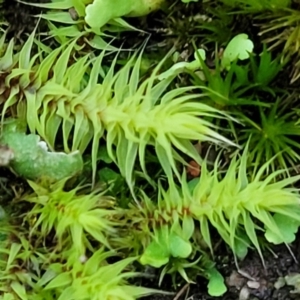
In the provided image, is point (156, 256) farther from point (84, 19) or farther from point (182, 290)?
point (84, 19)

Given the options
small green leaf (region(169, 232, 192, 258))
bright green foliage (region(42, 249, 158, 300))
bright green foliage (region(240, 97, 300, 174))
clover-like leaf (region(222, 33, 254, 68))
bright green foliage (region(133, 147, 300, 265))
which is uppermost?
clover-like leaf (region(222, 33, 254, 68))

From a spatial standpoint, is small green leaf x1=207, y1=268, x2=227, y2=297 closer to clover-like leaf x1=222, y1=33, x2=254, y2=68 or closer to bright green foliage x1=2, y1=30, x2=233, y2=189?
bright green foliage x1=2, y1=30, x2=233, y2=189

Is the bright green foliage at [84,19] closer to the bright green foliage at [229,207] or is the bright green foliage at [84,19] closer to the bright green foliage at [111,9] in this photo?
the bright green foliage at [111,9]

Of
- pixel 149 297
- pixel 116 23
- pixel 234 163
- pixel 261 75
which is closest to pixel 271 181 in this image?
pixel 234 163

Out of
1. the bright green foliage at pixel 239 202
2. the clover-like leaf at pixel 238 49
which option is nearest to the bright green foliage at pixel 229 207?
the bright green foliage at pixel 239 202

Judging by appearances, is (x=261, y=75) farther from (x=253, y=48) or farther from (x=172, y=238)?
(x=172, y=238)

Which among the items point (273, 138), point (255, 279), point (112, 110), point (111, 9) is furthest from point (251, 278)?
point (111, 9)

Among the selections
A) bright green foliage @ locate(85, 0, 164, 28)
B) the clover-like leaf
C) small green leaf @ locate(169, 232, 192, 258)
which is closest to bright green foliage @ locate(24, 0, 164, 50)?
bright green foliage @ locate(85, 0, 164, 28)
